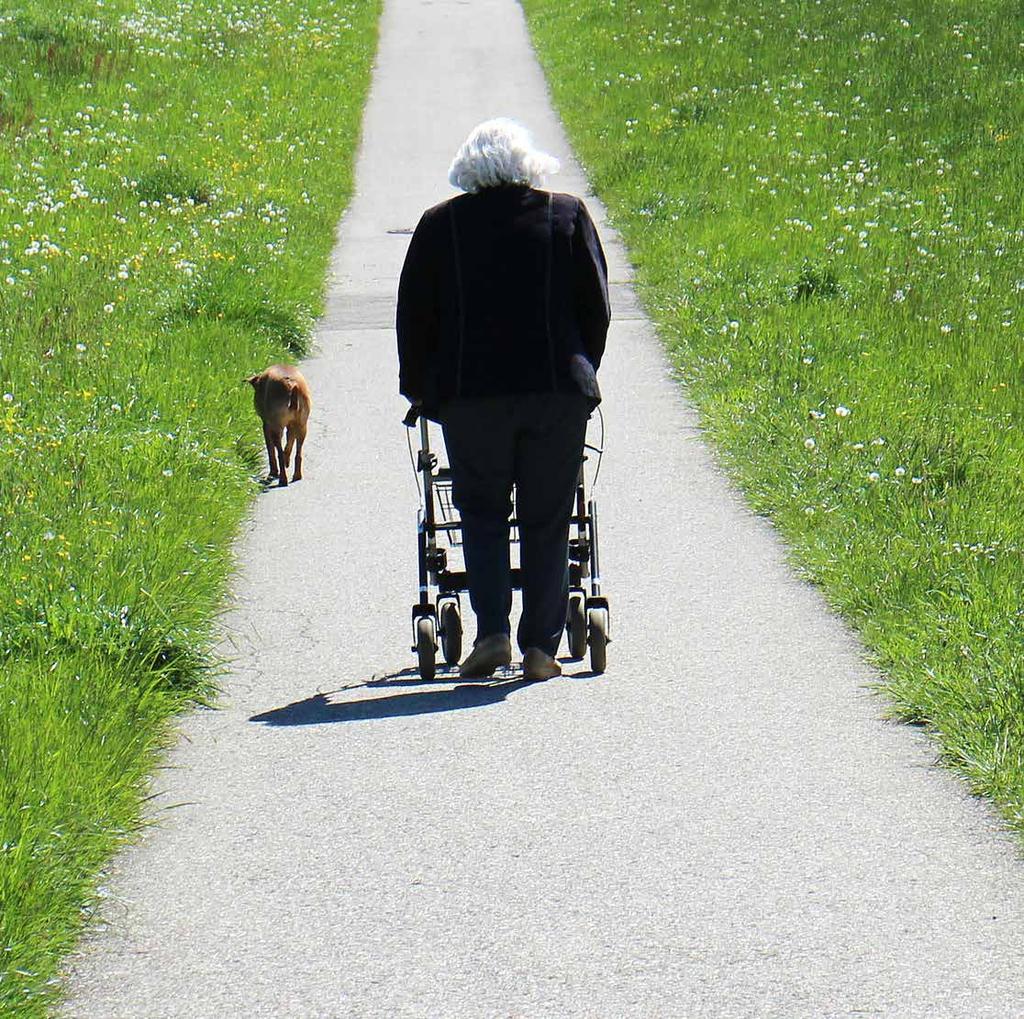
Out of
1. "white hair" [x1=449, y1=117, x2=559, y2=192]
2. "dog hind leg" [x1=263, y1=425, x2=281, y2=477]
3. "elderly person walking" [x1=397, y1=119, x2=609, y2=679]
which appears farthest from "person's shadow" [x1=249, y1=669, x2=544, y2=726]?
"dog hind leg" [x1=263, y1=425, x2=281, y2=477]

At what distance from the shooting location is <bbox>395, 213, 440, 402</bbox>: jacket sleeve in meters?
5.69

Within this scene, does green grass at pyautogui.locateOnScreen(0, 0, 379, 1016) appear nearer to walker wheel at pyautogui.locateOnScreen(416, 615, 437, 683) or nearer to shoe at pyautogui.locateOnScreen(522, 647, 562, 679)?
walker wheel at pyautogui.locateOnScreen(416, 615, 437, 683)

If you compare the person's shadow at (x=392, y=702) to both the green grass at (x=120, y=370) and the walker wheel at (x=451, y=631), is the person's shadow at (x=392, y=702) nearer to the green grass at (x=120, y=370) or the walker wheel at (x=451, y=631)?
the walker wheel at (x=451, y=631)

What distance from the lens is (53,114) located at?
2033 centimetres

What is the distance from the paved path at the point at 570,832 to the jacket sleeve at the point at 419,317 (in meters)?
1.18

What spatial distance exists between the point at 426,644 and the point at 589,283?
1.47 m

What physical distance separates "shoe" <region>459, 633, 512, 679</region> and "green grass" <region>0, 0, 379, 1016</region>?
0.99 m

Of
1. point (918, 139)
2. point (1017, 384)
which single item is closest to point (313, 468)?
point (1017, 384)

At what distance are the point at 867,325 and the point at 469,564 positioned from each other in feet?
21.7

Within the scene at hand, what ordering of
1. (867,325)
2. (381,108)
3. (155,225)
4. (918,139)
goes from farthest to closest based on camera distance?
(381,108), (918,139), (155,225), (867,325)

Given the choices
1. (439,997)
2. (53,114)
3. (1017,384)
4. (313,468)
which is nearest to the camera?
(439,997)

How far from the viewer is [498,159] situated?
5621 millimetres

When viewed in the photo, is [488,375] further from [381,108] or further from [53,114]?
[381,108]

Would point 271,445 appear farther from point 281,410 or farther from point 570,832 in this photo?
point 570,832
